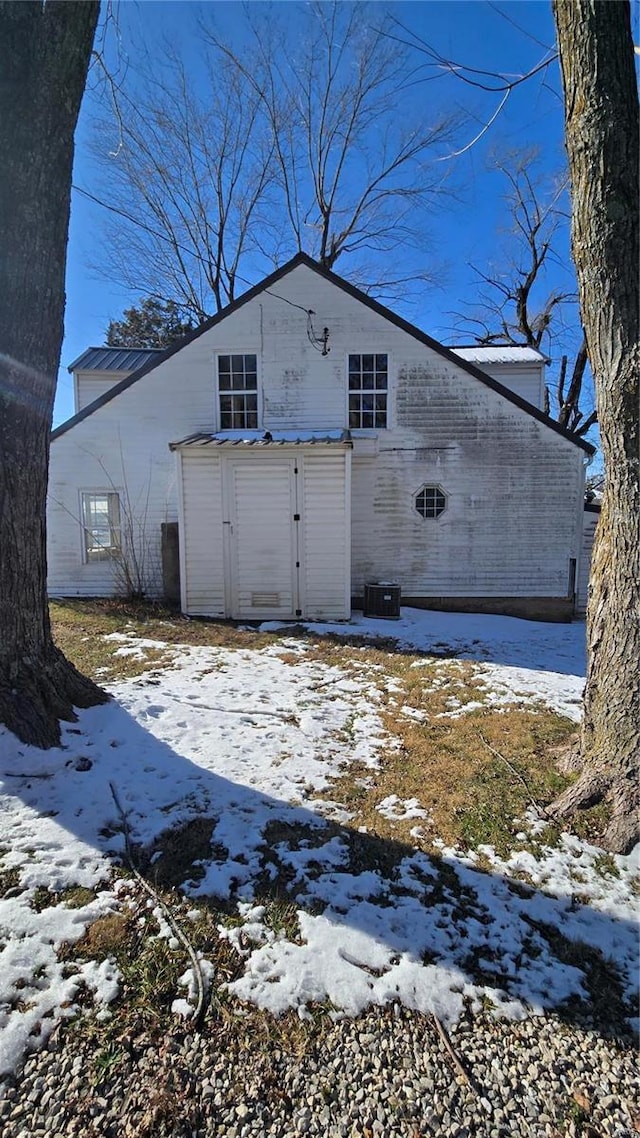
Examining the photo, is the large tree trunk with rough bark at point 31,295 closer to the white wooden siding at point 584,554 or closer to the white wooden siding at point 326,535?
the white wooden siding at point 326,535

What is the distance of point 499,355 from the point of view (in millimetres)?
12680

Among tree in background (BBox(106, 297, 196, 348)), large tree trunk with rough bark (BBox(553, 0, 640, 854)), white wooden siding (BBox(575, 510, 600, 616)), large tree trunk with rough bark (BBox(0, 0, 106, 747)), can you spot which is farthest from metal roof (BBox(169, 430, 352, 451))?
tree in background (BBox(106, 297, 196, 348))

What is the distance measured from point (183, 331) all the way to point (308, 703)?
2151 cm

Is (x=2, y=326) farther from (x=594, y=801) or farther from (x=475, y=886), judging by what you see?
(x=594, y=801)

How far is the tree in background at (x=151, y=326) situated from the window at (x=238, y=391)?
13834 mm

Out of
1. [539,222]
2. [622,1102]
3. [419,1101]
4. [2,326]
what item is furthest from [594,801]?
[539,222]

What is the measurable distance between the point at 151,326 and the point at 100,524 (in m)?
15.5

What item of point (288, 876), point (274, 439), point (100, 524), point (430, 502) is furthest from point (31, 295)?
point (430, 502)

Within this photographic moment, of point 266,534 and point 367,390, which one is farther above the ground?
point 367,390

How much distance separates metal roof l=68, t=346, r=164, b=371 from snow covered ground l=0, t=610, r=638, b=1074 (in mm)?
10926

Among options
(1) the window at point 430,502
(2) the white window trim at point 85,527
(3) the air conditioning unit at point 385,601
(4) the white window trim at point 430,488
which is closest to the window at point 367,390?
(4) the white window trim at point 430,488

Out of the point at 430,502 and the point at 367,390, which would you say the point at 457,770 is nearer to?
the point at 430,502

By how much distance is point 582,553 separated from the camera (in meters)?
9.62

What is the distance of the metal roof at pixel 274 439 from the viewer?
8.10m
